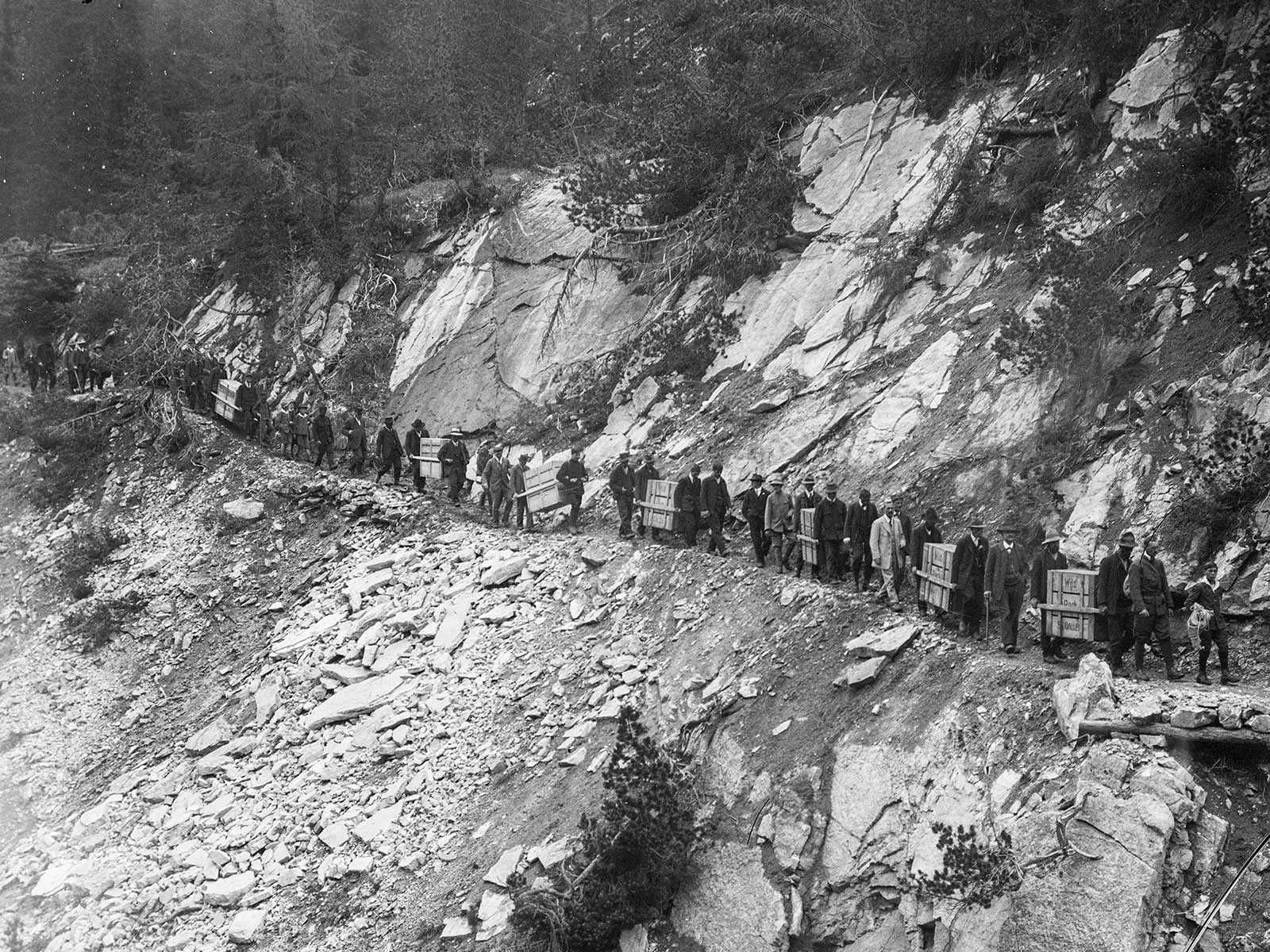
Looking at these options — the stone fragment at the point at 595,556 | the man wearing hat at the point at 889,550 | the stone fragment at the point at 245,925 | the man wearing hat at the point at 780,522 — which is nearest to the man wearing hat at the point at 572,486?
the stone fragment at the point at 595,556

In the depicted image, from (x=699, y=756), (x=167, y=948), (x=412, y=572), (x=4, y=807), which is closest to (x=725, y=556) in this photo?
(x=699, y=756)

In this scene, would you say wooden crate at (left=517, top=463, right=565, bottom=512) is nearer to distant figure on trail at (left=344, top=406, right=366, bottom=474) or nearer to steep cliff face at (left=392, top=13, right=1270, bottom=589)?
steep cliff face at (left=392, top=13, right=1270, bottom=589)

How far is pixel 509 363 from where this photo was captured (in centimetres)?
2366

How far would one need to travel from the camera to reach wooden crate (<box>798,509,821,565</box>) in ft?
45.8

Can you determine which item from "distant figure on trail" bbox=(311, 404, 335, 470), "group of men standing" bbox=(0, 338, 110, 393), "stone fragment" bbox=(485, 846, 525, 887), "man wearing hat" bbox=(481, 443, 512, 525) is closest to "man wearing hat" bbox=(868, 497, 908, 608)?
"stone fragment" bbox=(485, 846, 525, 887)

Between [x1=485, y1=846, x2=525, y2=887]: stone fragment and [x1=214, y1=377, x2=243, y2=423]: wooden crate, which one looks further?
[x1=214, y1=377, x2=243, y2=423]: wooden crate

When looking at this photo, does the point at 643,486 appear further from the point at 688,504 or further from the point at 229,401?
the point at 229,401

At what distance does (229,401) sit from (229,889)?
15512 mm

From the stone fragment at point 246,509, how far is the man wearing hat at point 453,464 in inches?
168

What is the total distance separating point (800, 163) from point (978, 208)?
5.01 m

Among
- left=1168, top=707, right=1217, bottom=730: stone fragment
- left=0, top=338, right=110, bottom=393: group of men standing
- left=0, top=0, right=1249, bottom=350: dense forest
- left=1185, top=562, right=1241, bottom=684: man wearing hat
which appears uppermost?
left=0, top=0, right=1249, bottom=350: dense forest

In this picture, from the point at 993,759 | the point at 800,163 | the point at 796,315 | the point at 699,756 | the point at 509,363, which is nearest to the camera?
the point at 993,759

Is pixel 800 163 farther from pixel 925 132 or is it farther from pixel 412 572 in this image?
pixel 412 572

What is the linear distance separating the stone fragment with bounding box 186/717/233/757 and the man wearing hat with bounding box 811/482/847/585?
9141 mm
